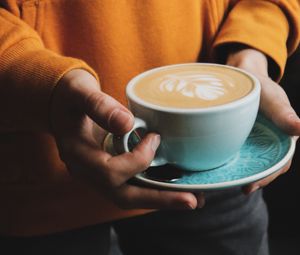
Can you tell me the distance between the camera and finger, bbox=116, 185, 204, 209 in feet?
1.45

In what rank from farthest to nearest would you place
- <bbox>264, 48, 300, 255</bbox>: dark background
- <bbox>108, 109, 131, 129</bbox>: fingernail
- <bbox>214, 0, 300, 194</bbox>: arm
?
<bbox>264, 48, 300, 255</bbox>: dark background → <bbox>214, 0, 300, 194</bbox>: arm → <bbox>108, 109, 131, 129</bbox>: fingernail

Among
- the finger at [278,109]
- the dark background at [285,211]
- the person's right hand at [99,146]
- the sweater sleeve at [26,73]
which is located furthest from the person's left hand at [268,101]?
the dark background at [285,211]

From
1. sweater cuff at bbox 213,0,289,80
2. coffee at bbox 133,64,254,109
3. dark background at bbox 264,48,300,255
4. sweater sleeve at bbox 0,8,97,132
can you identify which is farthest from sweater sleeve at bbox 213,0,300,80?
dark background at bbox 264,48,300,255

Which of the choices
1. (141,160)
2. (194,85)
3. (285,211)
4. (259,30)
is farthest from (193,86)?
(285,211)

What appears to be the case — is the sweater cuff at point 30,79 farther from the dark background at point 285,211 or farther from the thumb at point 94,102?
the dark background at point 285,211

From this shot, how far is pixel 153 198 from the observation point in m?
0.45

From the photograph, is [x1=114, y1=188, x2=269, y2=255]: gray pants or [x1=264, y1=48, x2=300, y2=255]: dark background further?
[x1=264, y1=48, x2=300, y2=255]: dark background

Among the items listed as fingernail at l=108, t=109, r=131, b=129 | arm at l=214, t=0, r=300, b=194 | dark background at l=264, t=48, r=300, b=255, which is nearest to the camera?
fingernail at l=108, t=109, r=131, b=129

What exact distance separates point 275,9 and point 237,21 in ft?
0.25

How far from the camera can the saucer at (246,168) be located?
1.41ft

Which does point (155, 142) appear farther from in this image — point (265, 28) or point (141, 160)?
point (265, 28)

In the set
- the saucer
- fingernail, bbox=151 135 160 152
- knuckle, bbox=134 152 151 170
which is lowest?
the saucer

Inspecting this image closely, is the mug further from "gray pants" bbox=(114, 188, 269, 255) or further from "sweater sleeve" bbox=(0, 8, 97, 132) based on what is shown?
"gray pants" bbox=(114, 188, 269, 255)

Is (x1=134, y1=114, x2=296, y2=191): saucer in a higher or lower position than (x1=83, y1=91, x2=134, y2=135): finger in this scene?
lower
